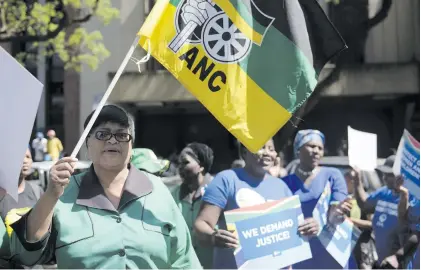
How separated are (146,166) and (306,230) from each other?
1.19m

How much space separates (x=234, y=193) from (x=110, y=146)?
1.43m

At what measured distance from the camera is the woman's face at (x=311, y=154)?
4387 mm

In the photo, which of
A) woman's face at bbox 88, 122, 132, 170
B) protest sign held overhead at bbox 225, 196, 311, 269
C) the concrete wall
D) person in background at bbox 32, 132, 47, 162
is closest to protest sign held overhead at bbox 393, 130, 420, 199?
protest sign held overhead at bbox 225, 196, 311, 269

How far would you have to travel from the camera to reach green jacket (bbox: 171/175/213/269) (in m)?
4.19

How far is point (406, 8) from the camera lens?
58.8ft

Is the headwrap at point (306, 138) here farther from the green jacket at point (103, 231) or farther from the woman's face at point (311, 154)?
the green jacket at point (103, 231)

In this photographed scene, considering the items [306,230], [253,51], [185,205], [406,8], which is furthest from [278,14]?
[406,8]

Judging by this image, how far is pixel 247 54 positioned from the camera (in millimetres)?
3111

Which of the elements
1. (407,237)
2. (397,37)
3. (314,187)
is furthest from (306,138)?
(397,37)

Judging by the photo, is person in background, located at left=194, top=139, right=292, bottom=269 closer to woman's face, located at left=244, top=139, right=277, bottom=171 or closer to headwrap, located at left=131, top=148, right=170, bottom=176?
woman's face, located at left=244, top=139, right=277, bottom=171

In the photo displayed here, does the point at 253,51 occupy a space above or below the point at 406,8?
below

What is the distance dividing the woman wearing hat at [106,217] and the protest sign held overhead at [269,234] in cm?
106

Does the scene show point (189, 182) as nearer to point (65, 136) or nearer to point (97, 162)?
point (97, 162)

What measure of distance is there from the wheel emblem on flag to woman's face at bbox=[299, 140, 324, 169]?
149 centimetres
